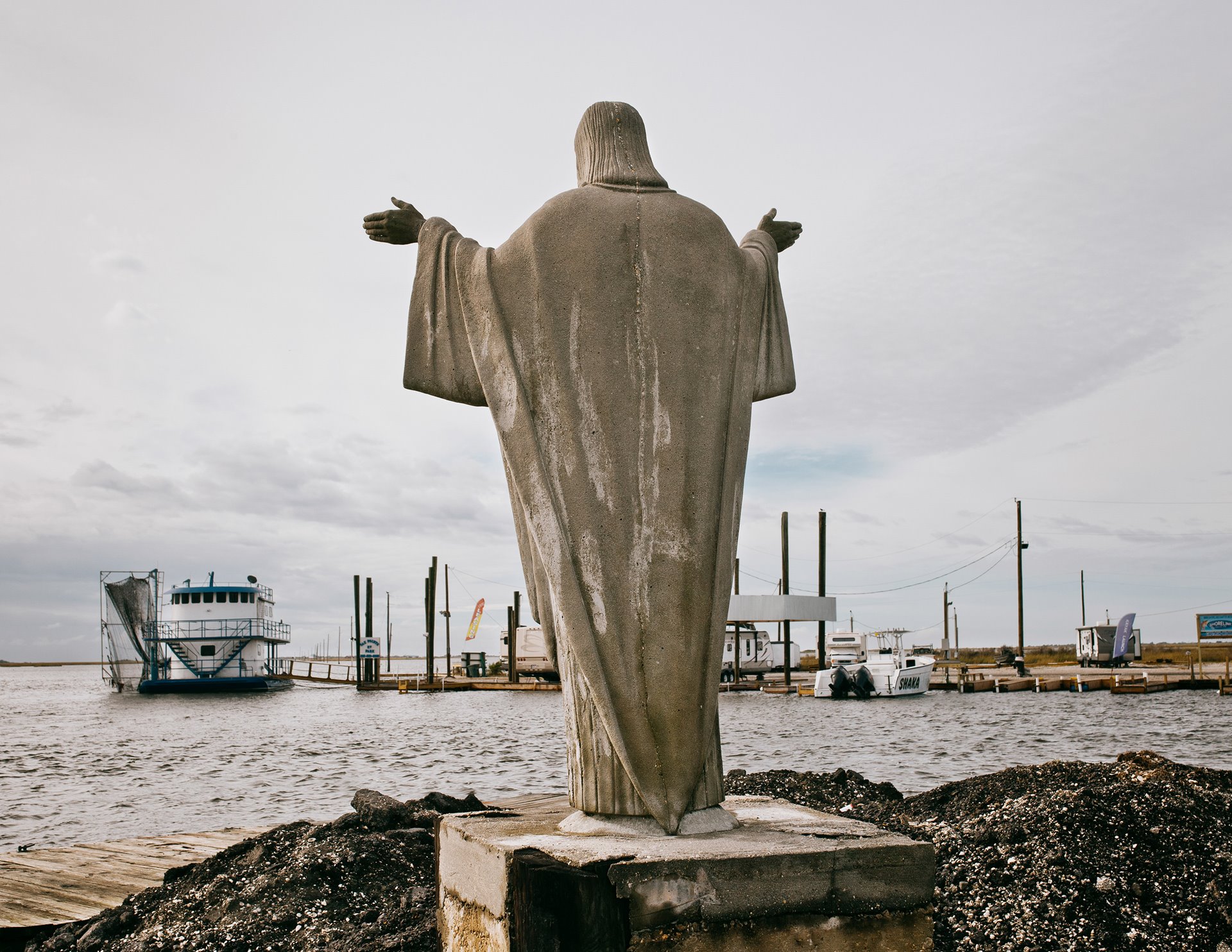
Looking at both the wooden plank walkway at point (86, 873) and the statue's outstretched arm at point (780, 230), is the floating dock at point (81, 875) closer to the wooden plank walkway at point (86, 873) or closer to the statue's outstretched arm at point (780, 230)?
the wooden plank walkway at point (86, 873)

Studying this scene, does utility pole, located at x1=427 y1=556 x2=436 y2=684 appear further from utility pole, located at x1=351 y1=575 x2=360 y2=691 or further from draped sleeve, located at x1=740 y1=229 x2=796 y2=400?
draped sleeve, located at x1=740 y1=229 x2=796 y2=400

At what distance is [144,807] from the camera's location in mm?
14367

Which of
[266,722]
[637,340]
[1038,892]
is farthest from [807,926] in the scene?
[266,722]

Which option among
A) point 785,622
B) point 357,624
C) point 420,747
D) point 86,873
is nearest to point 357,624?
point 357,624

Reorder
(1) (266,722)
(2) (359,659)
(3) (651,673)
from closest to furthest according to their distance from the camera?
(3) (651,673), (1) (266,722), (2) (359,659)

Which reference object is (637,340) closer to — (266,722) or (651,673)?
(651,673)

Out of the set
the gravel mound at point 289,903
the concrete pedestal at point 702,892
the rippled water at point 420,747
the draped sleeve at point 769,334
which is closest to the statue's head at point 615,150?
the draped sleeve at point 769,334

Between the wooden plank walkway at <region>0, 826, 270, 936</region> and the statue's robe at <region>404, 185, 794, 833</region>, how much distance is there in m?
4.24

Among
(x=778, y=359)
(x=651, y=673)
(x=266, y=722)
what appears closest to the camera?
(x=651, y=673)

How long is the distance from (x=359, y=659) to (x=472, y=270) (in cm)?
5789

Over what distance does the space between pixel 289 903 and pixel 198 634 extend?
166ft

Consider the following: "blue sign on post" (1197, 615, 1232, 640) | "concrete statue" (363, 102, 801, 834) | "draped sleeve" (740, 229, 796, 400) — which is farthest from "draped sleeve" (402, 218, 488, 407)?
"blue sign on post" (1197, 615, 1232, 640)

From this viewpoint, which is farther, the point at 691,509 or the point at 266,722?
the point at 266,722

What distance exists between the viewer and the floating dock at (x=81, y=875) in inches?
232
